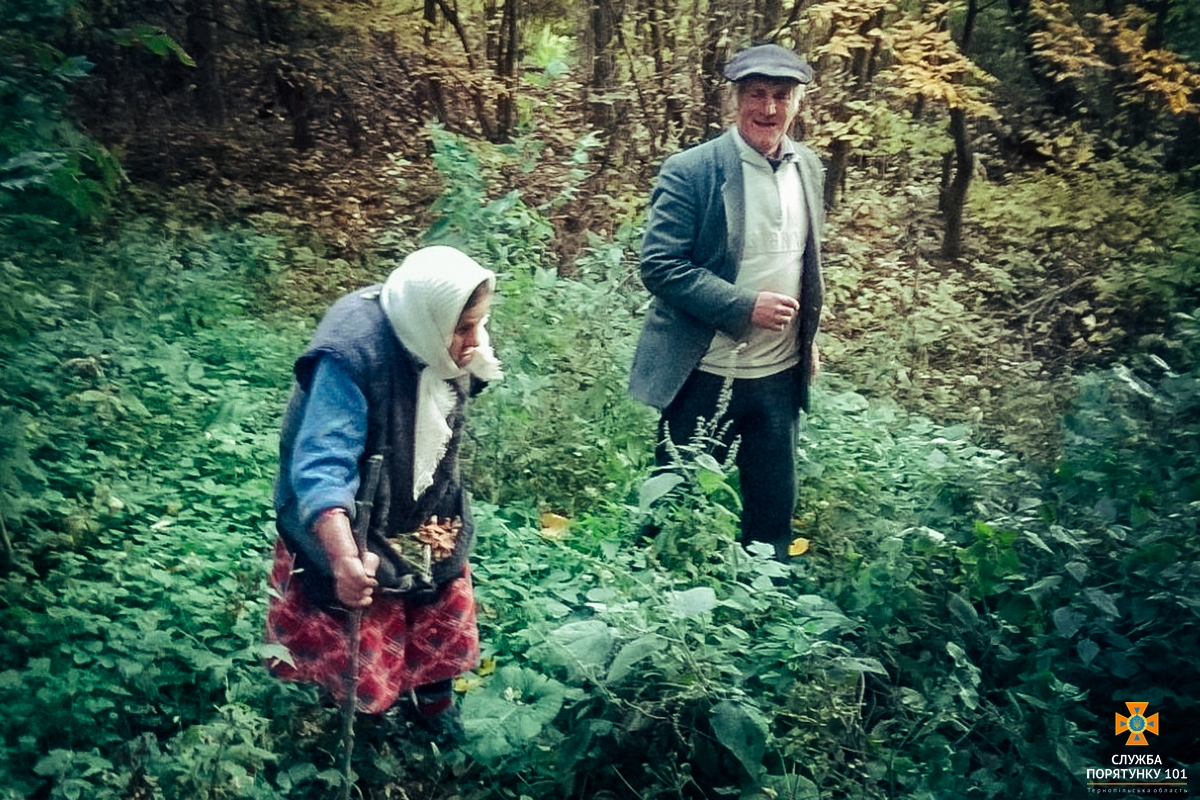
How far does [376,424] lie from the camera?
224cm

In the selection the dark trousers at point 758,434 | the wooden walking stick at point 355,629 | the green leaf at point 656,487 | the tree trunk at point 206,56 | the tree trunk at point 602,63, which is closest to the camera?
the wooden walking stick at point 355,629

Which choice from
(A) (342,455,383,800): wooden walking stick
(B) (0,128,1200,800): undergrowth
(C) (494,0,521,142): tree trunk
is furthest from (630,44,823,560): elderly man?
(C) (494,0,521,142): tree trunk

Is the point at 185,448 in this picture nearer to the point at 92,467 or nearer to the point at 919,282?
the point at 92,467

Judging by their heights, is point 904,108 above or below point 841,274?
above

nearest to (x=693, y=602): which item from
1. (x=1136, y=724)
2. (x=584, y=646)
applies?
(x=584, y=646)

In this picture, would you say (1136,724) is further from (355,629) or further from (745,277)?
(355,629)

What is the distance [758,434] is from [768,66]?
106cm

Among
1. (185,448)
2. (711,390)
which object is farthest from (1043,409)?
(185,448)

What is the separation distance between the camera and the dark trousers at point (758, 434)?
10.4 ft

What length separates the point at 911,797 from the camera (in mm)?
2260

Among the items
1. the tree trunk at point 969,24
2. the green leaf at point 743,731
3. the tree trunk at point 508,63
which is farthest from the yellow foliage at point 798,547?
the tree trunk at point 508,63

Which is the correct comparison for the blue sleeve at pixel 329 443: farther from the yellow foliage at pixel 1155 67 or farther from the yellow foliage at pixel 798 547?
the yellow foliage at pixel 1155 67

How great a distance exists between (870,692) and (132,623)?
191cm

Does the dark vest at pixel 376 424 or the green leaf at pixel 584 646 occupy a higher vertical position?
the dark vest at pixel 376 424
